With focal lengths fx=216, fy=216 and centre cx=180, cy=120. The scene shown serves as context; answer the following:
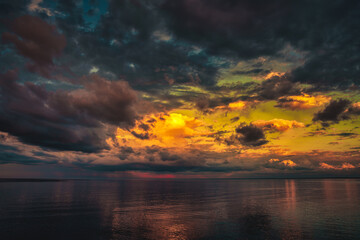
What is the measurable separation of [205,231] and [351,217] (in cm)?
3848

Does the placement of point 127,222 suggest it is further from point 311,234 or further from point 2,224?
point 311,234

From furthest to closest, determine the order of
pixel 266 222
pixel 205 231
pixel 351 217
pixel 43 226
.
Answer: pixel 351 217
pixel 266 222
pixel 43 226
pixel 205 231

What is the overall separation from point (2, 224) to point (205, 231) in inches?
1666

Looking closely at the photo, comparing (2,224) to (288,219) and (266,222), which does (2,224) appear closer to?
(266,222)

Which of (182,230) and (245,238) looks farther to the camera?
(182,230)

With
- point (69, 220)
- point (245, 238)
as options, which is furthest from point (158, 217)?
point (245, 238)

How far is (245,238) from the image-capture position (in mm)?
36812

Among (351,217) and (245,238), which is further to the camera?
(351,217)

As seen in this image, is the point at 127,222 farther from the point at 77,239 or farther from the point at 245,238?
the point at 245,238

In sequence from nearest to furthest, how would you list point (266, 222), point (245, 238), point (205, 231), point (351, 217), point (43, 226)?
point (245, 238), point (205, 231), point (43, 226), point (266, 222), point (351, 217)

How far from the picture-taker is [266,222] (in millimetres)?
48281

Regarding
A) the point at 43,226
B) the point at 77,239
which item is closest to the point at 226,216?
the point at 77,239

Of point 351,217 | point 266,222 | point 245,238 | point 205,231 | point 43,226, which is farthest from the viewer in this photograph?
point 351,217

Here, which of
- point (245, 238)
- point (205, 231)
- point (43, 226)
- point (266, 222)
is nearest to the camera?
point (245, 238)
